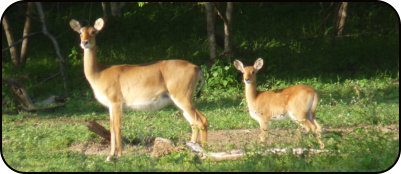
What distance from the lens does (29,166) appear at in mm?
6871

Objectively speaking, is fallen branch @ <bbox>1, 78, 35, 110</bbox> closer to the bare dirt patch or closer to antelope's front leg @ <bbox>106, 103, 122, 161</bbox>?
the bare dirt patch

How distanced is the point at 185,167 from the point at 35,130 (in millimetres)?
3412

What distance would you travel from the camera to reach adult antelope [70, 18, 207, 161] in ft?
24.2

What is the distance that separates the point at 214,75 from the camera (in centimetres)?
1201

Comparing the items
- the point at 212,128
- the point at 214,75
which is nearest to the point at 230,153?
the point at 212,128

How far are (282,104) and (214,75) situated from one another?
4.29m

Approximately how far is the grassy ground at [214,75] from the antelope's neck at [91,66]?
85 centimetres

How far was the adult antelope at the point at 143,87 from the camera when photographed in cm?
739

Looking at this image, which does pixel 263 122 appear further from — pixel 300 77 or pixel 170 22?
pixel 170 22

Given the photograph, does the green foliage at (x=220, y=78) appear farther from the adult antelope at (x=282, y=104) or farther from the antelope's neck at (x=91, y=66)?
the antelope's neck at (x=91, y=66)

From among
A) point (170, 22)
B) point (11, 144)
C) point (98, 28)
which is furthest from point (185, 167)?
point (170, 22)

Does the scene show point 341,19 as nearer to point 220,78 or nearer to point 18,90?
point 220,78

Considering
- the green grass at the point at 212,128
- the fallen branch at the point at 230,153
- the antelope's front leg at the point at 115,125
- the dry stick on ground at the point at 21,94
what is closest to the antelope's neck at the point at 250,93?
the green grass at the point at 212,128

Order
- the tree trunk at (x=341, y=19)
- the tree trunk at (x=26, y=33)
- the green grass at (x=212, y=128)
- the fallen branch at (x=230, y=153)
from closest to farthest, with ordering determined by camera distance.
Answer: the green grass at (x=212, y=128) < the fallen branch at (x=230, y=153) < the tree trunk at (x=341, y=19) < the tree trunk at (x=26, y=33)
